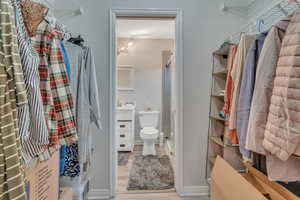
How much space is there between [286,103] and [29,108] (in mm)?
1105

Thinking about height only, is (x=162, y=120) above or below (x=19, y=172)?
below

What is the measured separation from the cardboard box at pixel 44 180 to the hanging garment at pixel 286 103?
1.16m

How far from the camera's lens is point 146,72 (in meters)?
4.66

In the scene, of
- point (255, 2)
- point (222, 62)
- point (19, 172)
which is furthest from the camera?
point (222, 62)

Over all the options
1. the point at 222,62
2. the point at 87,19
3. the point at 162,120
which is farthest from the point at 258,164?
the point at 162,120

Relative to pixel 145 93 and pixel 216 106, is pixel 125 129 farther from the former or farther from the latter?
pixel 216 106

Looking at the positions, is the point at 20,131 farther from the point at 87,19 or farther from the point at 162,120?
the point at 162,120

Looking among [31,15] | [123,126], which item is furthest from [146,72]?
[31,15]

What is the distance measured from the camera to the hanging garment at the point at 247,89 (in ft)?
3.92

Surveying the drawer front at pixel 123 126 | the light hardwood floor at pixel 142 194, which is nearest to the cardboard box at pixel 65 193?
the light hardwood floor at pixel 142 194

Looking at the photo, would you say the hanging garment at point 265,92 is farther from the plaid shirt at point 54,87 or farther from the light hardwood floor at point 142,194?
the light hardwood floor at point 142,194

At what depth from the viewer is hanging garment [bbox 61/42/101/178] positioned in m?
1.53

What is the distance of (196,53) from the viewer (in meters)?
2.32

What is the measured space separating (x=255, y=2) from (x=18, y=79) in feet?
7.58
